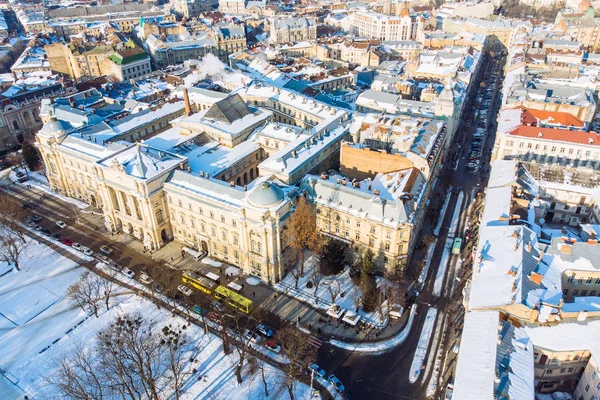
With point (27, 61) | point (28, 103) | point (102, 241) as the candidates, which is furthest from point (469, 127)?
point (27, 61)

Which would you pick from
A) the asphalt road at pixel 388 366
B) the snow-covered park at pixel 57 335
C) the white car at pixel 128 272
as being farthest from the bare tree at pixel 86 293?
the asphalt road at pixel 388 366

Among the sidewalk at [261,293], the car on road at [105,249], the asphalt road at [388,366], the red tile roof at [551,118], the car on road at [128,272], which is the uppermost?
the red tile roof at [551,118]

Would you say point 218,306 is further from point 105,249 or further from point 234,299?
point 105,249

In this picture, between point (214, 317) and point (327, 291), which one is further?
point (327, 291)

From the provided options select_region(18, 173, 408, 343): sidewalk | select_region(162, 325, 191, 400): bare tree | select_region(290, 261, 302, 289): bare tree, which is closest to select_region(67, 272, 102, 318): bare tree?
select_region(18, 173, 408, 343): sidewalk

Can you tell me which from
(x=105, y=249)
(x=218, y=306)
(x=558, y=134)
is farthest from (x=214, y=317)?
(x=558, y=134)

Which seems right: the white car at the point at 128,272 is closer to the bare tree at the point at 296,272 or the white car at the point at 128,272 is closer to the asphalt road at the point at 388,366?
the bare tree at the point at 296,272
